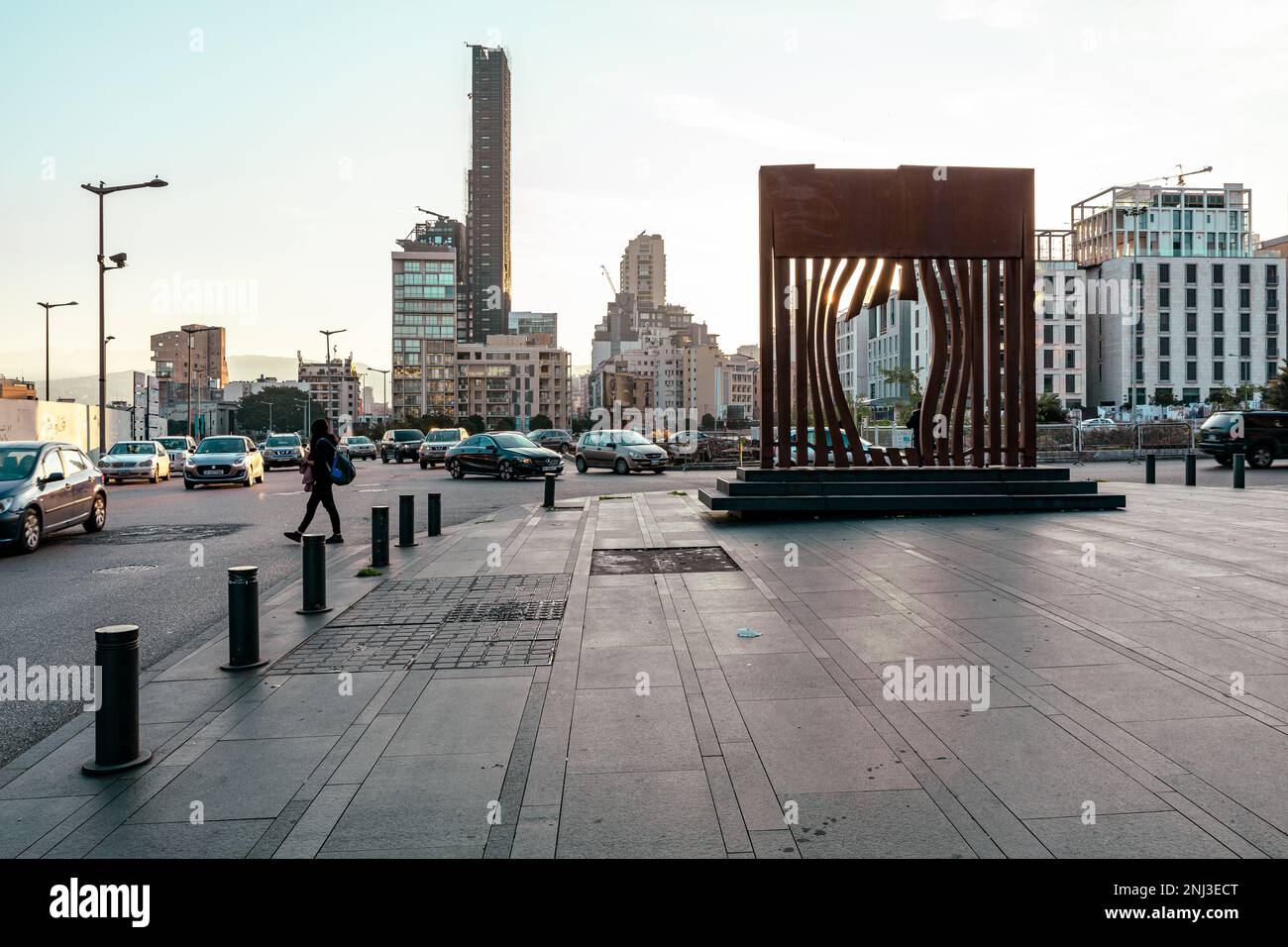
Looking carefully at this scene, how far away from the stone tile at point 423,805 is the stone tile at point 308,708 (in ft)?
2.58

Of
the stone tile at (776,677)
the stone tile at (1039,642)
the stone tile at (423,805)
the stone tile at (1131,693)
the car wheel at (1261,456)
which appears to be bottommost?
the stone tile at (423,805)

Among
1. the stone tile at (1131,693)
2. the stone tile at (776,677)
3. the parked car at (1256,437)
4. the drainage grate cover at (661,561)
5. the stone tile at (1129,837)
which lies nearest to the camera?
the stone tile at (1129,837)

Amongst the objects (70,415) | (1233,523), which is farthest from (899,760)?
(70,415)

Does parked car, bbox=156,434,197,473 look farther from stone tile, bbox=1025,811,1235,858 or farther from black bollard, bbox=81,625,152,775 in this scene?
stone tile, bbox=1025,811,1235,858

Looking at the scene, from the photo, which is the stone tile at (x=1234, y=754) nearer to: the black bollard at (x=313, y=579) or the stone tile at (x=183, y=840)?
the stone tile at (x=183, y=840)

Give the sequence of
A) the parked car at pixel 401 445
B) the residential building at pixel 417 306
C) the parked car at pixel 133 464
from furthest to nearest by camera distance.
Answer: the residential building at pixel 417 306, the parked car at pixel 401 445, the parked car at pixel 133 464

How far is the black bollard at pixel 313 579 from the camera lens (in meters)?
8.20

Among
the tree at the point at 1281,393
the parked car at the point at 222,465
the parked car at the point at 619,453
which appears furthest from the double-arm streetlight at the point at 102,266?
the tree at the point at 1281,393

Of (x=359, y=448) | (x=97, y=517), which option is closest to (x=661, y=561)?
(x=97, y=517)

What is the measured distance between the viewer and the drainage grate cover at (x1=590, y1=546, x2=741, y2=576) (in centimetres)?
1024

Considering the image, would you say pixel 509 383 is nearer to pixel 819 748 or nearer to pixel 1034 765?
pixel 819 748

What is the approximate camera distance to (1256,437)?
28.4 m

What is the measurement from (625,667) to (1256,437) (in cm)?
2906
